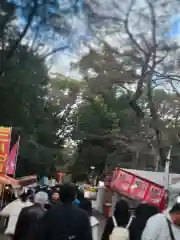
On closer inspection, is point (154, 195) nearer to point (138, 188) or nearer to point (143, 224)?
point (138, 188)

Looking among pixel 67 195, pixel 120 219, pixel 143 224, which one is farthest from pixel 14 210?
pixel 67 195

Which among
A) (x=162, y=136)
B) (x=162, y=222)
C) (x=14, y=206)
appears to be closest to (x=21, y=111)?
(x=162, y=136)

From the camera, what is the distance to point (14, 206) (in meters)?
6.35

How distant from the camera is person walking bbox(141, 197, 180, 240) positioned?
3977 mm

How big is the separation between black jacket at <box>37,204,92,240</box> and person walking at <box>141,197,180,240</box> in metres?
0.72

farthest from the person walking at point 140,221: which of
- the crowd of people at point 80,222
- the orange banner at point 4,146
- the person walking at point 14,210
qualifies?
the orange banner at point 4,146

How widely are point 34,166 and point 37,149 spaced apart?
2971 millimetres

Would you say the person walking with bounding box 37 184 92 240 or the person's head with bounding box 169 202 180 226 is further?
the person's head with bounding box 169 202 180 226

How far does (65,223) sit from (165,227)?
3.45ft

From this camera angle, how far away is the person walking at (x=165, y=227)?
157 inches

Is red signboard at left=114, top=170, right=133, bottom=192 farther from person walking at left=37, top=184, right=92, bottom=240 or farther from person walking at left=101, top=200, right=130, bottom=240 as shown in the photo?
person walking at left=37, top=184, right=92, bottom=240

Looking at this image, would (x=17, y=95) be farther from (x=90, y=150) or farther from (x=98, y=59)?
(x=90, y=150)

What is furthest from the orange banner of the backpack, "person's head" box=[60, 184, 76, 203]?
"person's head" box=[60, 184, 76, 203]

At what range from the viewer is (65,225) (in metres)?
3.50
